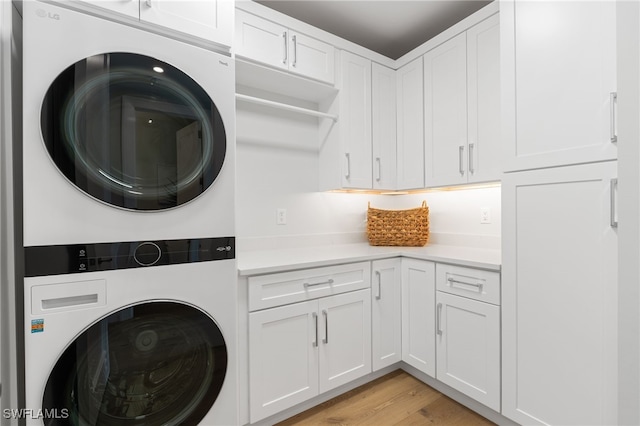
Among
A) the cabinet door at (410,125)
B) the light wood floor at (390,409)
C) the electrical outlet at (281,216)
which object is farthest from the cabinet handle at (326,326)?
the cabinet door at (410,125)

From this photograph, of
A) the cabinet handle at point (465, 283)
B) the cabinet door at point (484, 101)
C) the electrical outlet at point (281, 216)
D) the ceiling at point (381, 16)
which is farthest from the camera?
the electrical outlet at point (281, 216)

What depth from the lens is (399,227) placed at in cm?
239

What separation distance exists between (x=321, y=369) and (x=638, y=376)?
1535 mm

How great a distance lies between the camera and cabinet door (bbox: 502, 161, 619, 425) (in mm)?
1205

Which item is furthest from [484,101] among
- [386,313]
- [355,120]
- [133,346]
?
[133,346]

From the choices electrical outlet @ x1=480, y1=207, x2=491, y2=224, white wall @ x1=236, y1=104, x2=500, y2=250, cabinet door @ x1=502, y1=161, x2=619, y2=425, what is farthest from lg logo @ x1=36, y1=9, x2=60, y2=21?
electrical outlet @ x1=480, y1=207, x2=491, y2=224

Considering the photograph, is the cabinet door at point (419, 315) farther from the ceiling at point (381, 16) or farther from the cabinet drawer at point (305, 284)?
the ceiling at point (381, 16)

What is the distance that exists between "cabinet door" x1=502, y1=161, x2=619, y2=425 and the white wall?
0.74 meters

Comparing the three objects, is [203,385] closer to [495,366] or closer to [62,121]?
[62,121]

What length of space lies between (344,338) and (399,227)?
0.99 meters

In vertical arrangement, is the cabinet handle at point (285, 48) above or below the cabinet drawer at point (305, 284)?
above

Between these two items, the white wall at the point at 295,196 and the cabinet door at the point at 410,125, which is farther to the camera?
the cabinet door at the point at 410,125

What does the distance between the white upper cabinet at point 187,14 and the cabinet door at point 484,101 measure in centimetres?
151

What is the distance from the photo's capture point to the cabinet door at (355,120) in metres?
2.17
